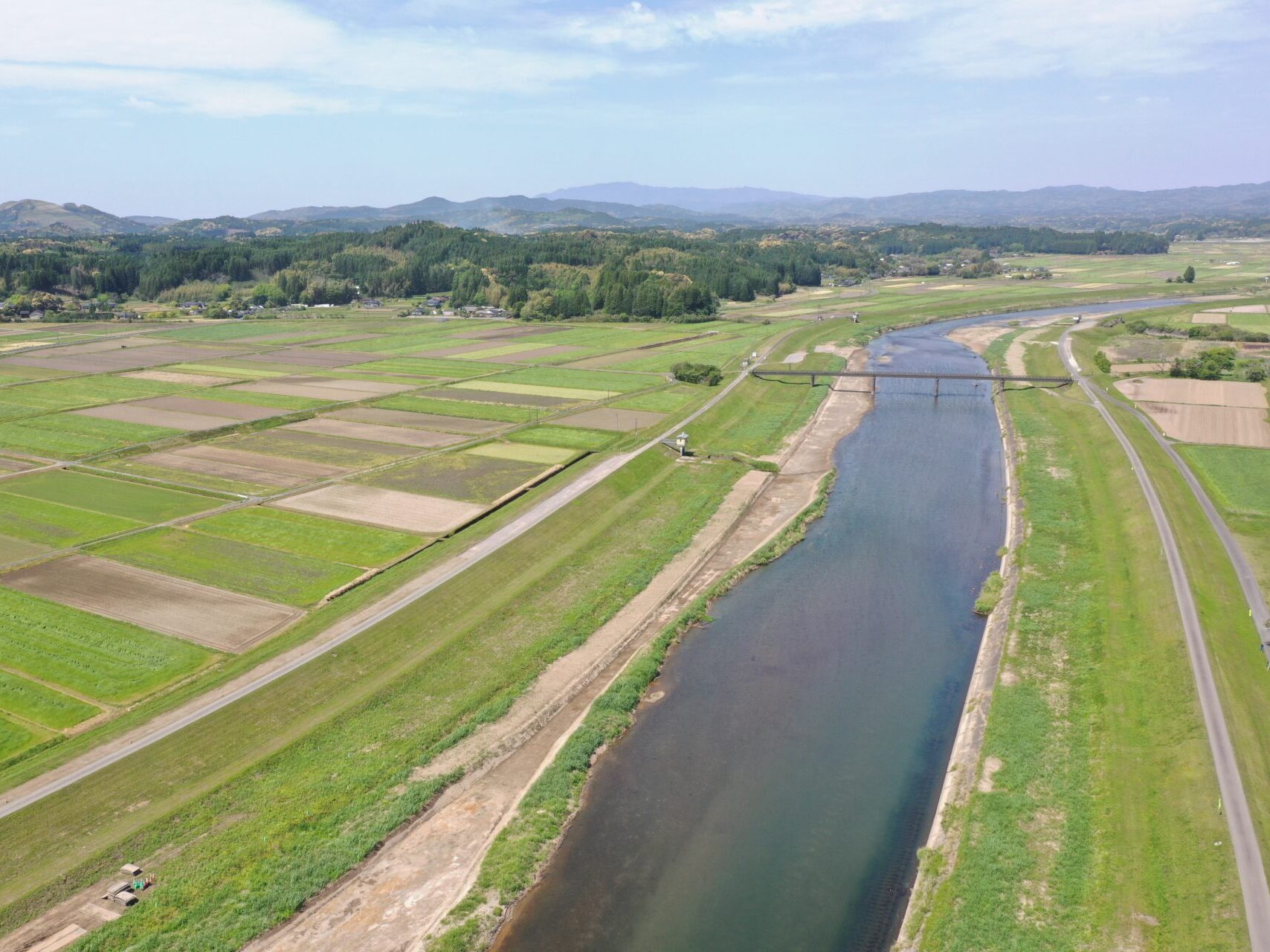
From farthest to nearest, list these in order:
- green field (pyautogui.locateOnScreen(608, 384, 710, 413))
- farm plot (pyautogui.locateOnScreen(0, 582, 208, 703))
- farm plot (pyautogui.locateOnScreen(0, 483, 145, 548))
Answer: green field (pyautogui.locateOnScreen(608, 384, 710, 413)) < farm plot (pyautogui.locateOnScreen(0, 483, 145, 548)) < farm plot (pyautogui.locateOnScreen(0, 582, 208, 703))

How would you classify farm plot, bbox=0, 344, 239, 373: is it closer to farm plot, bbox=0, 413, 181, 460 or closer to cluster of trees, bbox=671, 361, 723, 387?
farm plot, bbox=0, 413, 181, 460

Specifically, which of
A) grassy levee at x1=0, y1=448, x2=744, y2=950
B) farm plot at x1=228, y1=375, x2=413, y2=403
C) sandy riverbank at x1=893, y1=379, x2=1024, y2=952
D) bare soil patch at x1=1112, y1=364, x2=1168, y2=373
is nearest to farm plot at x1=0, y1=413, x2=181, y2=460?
farm plot at x1=228, y1=375, x2=413, y2=403

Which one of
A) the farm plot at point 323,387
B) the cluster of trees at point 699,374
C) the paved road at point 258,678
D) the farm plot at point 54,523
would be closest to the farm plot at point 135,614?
the paved road at point 258,678

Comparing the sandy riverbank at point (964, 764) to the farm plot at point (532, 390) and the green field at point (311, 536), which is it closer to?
the green field at point (311, 536)

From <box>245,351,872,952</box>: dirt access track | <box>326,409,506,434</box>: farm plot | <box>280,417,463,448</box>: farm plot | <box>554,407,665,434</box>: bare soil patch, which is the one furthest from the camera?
<box>554,407,665,434</box>: bare soil patch

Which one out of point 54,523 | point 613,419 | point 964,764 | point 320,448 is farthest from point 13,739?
point 613,419
